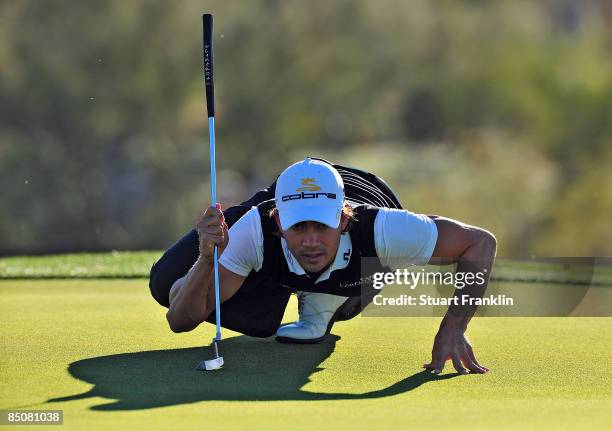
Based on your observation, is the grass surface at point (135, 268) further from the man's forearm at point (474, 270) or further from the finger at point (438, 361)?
the finger at point (438, 361)

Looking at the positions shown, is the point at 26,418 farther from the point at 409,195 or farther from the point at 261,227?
the point at 409,195

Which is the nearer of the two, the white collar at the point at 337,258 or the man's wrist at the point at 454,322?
the man's wrist at the point at 454,322

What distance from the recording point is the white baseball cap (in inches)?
242

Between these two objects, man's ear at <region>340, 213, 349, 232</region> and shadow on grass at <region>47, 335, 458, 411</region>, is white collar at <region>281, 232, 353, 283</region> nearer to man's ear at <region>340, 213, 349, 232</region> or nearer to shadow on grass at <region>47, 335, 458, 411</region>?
man's ear at <region>340, 213, 349, 232</region>

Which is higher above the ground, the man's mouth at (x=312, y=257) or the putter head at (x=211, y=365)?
the man's mouth at (x=312, y=257)

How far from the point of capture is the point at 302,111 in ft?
160

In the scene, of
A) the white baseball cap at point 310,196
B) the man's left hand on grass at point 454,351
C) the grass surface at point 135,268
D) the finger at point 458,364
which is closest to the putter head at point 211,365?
the white baseball cap at point 310,196

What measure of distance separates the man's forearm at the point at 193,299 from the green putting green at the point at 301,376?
0.17 m

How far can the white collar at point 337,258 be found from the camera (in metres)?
6.49

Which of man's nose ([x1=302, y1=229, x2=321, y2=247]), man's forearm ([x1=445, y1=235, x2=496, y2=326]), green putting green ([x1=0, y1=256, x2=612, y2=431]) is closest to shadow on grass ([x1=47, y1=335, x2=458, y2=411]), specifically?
green putting green ([x1=0, y1=256, x2=612, y2=431])

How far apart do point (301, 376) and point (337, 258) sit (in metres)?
0.79

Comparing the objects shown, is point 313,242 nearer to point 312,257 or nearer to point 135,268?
point 312,257
